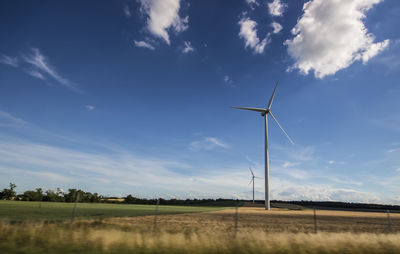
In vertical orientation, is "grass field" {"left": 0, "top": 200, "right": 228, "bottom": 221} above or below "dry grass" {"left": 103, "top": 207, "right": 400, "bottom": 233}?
below

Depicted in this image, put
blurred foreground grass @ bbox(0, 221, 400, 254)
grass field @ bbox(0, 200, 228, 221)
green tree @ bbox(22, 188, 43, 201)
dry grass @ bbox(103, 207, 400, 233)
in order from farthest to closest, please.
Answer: green tree @ bbox(22, 188, 43, 201)
grass field @ bbox(0, 200, 228, 221)
dry grass @ bbox(103, 207, 400, 233)
blurred foreground grass @ bbox(0, 221, 400, 254)

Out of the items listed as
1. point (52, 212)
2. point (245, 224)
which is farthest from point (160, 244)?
point (52, 212)

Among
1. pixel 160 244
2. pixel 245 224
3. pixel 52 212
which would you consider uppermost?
pixel 160 244

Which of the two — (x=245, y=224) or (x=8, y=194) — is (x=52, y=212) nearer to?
(x=245, y=224)

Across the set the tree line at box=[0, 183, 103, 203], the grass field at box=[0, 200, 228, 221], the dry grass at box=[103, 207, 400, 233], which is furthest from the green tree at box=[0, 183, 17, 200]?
the dry grass at box=[103, 207, 400, 233]

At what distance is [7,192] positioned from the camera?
7975 centimetres

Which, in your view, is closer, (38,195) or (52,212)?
(52,212)

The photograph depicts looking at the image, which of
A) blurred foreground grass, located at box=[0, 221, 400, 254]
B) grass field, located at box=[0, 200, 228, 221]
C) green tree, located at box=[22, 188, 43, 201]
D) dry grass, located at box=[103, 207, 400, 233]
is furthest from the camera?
green tree, located at box=[22, 188, 43, 201]

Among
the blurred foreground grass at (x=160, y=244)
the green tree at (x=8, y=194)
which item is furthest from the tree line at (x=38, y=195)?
the blurred foreground grass at (x=160, y=244)

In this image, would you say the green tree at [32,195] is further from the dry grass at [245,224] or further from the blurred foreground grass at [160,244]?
the blurred foreground grass at [160,244]

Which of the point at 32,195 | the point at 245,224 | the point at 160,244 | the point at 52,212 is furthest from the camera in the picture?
the point at 32,195

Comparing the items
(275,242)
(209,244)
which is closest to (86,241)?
(209,244)

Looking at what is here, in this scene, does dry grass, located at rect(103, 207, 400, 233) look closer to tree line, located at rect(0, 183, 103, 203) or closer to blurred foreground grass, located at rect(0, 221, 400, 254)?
blurred foreground grass, located at rect(0, 221, 400, 254)

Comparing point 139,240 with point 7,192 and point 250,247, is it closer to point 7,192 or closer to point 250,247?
point 250,247
